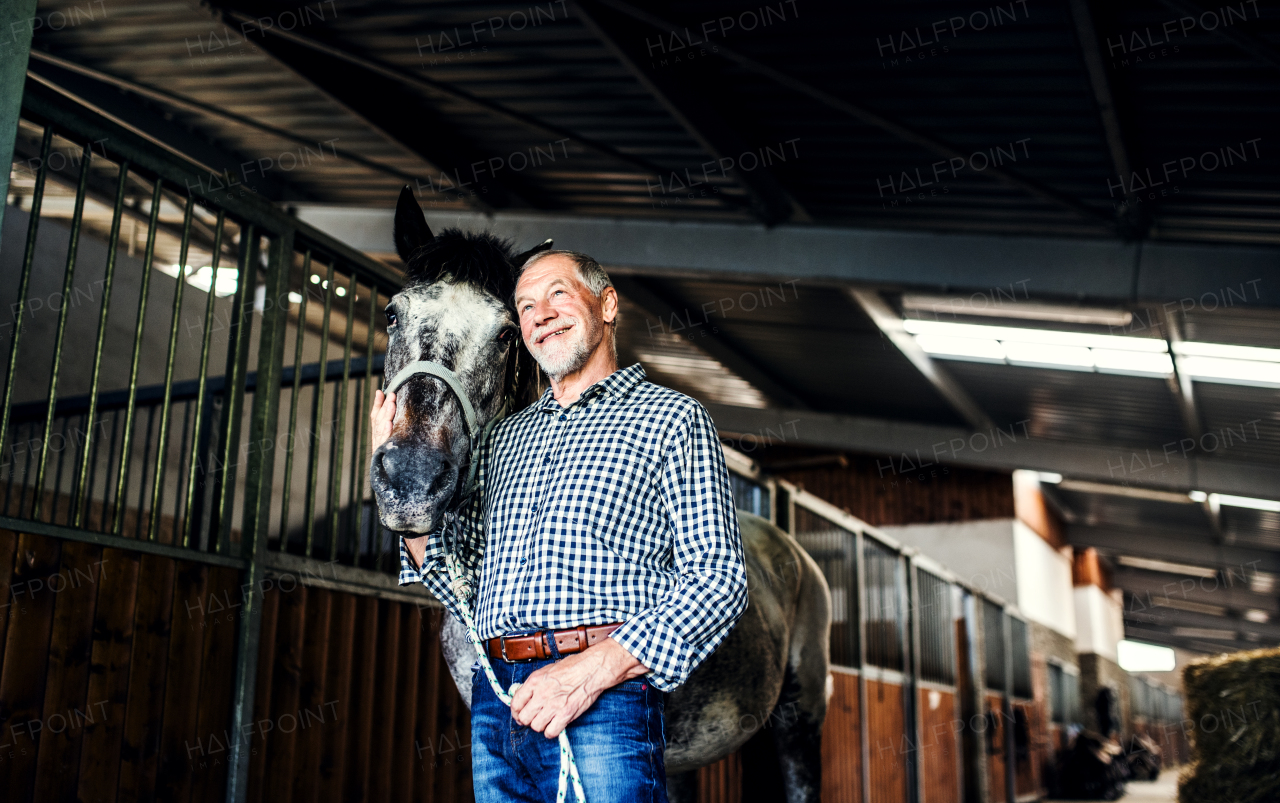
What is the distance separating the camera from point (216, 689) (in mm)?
2299

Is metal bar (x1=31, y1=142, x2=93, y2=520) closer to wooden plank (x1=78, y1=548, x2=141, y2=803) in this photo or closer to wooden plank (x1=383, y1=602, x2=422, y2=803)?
wooden plank (x1=78, y1=548, x2=141, y2=803)

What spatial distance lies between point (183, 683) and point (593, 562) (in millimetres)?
1368

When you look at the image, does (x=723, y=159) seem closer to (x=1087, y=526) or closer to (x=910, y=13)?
(x=910, y=13)

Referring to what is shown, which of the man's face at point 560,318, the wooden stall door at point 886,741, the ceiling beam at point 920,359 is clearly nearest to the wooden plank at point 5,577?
the man's face at point 560,318

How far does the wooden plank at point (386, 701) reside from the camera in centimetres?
275

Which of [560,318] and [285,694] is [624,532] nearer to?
[560,318]

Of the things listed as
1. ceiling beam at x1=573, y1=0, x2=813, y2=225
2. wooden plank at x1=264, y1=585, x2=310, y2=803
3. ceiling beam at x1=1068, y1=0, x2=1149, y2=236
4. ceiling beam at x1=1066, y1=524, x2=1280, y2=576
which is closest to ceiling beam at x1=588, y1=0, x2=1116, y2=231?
ceiling beam at x1=573, y1=0, x2=813, y2=225

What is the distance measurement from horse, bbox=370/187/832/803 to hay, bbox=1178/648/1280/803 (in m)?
5.43

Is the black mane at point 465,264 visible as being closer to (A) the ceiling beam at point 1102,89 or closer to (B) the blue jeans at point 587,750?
(B) the blue jeans at point 587,750

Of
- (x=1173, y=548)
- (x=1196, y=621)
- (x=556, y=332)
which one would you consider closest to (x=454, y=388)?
(x=556, y=332)

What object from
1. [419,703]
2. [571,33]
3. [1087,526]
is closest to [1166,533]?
[1087,526]

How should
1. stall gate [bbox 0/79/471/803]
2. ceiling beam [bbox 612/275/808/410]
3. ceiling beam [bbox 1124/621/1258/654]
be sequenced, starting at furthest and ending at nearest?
ceiling beam [bbox 1124/621/1258/654], ceiling beam [bbox 612/275/808/410], stall gate [bbox 0/79/471/803]

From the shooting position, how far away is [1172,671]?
35344 mm

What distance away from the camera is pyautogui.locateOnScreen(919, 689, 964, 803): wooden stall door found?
22.2 feet
